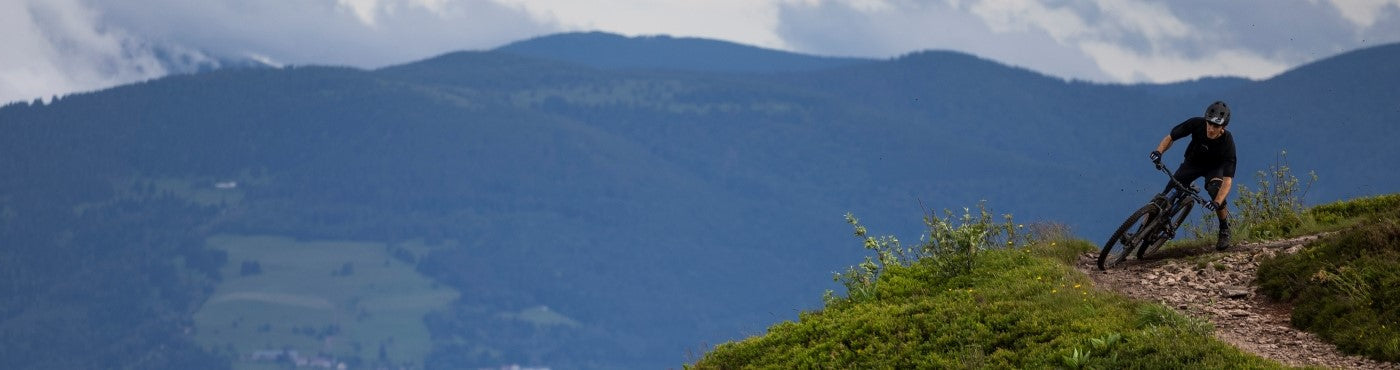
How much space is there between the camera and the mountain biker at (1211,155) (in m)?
18.0

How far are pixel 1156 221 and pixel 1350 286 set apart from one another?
11.9 feet

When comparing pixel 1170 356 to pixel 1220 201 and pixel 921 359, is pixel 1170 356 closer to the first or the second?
pixel 921 359

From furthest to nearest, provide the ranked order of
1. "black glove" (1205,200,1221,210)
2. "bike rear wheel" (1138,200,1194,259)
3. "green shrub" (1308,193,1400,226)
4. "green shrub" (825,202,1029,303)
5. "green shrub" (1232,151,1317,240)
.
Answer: "green shrub" (1232,151,1317,240), "green shrub" (1308,193,1400,226), "bike rear wheel" (1138,200,1194,259), "green shrub" (825,202,1029,303), "black glove" (1205,200,1221,210)

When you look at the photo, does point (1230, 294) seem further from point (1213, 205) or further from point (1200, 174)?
point (1200, 174)

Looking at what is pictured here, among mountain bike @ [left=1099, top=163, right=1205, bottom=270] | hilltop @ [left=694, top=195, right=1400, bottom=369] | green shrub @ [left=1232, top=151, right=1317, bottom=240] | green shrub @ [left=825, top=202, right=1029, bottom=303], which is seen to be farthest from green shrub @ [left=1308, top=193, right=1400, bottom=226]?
green shrub @ [left=825, top=202, right=1029, bottom=303]

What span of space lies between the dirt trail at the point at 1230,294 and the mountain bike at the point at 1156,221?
0.91 ft

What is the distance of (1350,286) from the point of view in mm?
15164

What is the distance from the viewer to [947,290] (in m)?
17.6

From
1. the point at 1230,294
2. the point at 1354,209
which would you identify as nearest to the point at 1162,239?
the point at 1230,294

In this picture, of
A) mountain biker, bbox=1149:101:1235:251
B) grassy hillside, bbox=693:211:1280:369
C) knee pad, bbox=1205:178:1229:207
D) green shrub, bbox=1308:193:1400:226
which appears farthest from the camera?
green shrub, bbox=1308:193:1400:226

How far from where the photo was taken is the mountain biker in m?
18.0

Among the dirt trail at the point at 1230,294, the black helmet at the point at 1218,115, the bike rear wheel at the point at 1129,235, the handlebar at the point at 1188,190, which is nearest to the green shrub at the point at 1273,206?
the dirt trail at the point at 1230,294

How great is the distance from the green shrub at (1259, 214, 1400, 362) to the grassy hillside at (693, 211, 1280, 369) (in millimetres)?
1466

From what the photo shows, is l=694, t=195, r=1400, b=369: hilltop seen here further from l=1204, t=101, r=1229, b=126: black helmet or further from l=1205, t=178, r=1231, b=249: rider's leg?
l=1204, t=101, r=1229, b=126: black helmet
